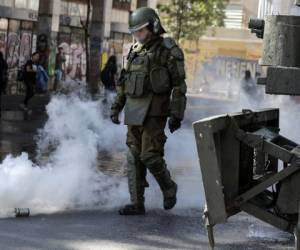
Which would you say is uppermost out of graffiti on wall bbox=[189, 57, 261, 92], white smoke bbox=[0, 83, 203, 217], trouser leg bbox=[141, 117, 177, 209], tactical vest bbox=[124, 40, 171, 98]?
tactical vest bbox=[124, 40, 171, 98]

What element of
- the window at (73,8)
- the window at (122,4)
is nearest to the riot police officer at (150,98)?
the window at (73,8)

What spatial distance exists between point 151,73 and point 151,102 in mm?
260

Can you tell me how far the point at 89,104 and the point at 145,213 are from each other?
26.8 feet

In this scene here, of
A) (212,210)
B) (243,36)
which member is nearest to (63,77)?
(212,210)

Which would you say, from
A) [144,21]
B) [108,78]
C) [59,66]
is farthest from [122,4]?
[144,21]

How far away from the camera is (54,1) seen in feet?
98.9

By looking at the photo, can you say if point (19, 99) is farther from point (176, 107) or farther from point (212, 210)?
point (212, 210)

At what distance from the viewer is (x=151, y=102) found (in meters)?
7.26

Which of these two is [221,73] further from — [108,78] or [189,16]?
[108,78]

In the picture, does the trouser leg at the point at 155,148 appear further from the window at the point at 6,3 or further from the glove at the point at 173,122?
the window at the point at 6,3

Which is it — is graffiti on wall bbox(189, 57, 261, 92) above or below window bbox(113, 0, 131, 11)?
below

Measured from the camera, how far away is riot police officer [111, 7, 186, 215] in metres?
7.21

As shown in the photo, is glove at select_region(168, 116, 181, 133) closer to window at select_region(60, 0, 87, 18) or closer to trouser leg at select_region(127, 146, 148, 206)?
trouser leg at select_region(127, 146, 148, 206)

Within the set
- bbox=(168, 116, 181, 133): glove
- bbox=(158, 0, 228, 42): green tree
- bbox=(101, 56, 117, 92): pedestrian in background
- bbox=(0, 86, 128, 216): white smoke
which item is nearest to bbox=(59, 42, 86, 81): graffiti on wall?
bbox=(101, 56, 117, 92): pedestrian in background
